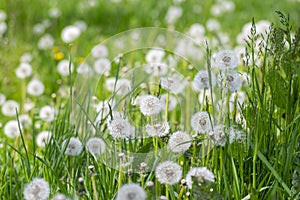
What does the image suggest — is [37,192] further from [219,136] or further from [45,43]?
[45,43]

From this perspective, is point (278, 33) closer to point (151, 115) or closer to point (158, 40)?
point (151, 115)

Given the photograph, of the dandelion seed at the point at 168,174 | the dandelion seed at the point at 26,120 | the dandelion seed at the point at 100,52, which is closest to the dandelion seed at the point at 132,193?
the dandelion seed at the point at 168,174

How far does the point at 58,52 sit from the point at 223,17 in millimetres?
1468

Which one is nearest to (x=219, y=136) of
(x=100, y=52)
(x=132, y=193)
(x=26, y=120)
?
(x=132, y=193)

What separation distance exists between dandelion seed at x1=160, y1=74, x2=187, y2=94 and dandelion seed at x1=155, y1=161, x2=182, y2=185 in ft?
1.25

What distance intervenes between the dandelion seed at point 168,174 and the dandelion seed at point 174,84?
0.38 m

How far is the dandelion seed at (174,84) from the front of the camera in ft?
6.49

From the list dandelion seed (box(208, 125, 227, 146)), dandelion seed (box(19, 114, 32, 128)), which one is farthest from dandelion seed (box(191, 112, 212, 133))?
dandelion seed (box(19, 114, 32, 128))

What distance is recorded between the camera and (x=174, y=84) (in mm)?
2049

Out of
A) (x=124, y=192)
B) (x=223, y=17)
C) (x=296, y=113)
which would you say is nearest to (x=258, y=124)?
(x=296, y=113)

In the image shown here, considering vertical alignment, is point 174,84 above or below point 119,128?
above

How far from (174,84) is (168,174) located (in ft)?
1.74

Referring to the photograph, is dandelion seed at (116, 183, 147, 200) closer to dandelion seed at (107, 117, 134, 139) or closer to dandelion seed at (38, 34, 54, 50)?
dandelion seed at (107, 117, 134, 139)

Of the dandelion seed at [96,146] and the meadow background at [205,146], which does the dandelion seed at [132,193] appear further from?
the dandelion seed at [96,146]
